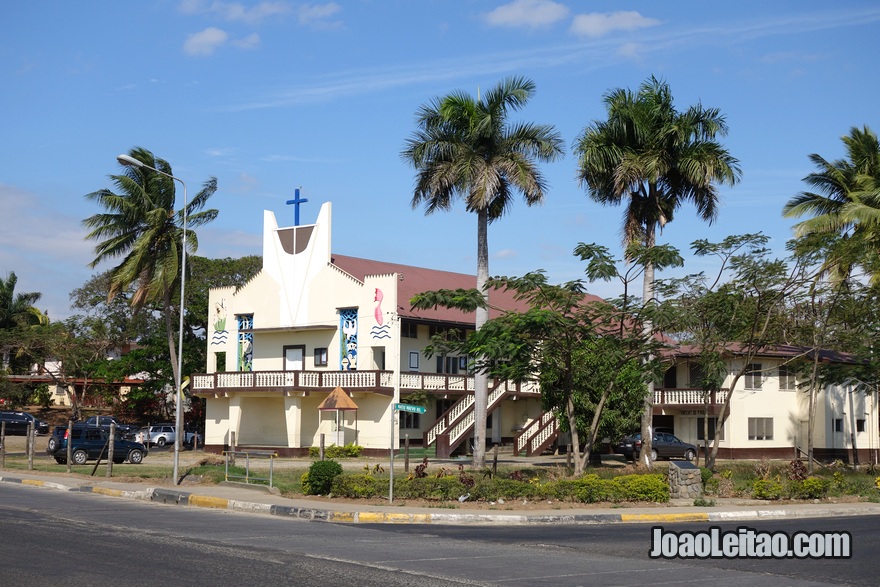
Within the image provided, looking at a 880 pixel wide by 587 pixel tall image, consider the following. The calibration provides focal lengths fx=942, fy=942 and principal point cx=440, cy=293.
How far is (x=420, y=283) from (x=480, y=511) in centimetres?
3098

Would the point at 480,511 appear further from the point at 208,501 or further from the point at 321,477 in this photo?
the point at 208,501

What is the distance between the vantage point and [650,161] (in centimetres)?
3484

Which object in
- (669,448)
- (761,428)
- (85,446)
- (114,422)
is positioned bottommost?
(669,448)

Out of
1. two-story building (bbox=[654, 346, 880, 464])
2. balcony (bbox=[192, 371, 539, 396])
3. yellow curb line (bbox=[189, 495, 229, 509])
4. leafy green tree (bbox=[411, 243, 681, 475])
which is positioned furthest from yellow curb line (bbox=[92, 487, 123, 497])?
two-story building (bbox=[654, 346, 880, 464])

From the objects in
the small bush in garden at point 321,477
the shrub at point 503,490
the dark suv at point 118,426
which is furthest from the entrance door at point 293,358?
the shrub at point 503,490

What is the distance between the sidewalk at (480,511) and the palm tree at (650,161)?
12934 mm

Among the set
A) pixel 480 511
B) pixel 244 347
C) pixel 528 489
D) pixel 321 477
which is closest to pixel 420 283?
pixel 244 347

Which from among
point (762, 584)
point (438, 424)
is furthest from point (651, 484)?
point (438, 424)

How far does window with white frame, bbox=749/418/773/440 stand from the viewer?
4850 centimetres

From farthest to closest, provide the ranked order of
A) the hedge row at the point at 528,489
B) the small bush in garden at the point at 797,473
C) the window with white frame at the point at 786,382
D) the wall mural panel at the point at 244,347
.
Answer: the wall mural panel at the point at 244,347
the window with white frame at the point at 786,382
the small bush in garden at the point at 797,473
the hedge row at the point at 528,489

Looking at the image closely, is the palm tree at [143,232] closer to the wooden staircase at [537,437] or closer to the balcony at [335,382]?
the balcony at [335,382]

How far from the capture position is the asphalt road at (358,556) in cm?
1170

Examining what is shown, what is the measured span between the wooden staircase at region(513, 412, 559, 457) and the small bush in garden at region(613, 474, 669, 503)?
925 inches

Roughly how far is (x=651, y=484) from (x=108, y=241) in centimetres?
3586
